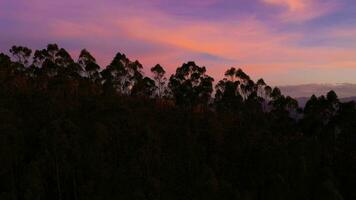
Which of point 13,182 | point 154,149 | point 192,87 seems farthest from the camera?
point 192,87

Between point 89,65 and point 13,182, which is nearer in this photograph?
point 13,182

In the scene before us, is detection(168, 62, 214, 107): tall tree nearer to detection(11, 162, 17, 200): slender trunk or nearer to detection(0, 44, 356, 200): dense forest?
detection(0, 44, 356, 200): dense forest

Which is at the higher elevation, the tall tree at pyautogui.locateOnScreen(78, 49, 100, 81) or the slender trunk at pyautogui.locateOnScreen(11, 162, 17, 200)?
the tall tree at pyautogui.locateOnScreen(78, 49, 100, 81)

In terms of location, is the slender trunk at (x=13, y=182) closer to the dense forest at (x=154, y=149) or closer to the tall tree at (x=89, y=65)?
the dense forest at (x=154, y=149)

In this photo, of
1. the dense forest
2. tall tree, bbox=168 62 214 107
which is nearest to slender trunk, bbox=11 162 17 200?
the dense forest

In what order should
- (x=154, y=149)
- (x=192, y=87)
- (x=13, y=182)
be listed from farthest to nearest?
(x=192, y=87) < (x=154, y=149) < (x=13, y=182)

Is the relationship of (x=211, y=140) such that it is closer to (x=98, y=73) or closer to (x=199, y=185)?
(x=199, y=185)

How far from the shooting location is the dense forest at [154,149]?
46188 mm

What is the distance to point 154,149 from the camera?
186ft

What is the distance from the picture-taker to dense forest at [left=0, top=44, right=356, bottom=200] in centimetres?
4619

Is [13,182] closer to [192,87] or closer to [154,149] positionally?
[154,149]

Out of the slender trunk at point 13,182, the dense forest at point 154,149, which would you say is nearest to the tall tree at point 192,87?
the dense forest at point 154,149

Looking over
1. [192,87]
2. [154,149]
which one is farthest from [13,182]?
[192,87]

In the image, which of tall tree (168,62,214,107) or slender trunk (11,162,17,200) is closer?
slender trunk (11,162,17,200)
